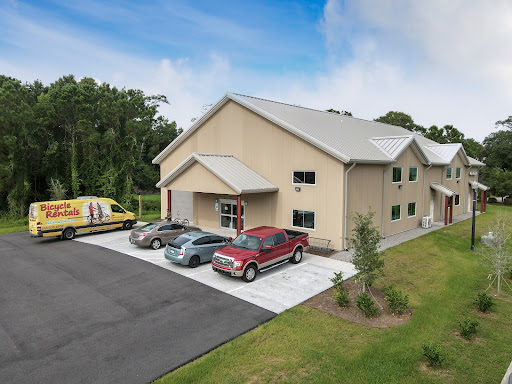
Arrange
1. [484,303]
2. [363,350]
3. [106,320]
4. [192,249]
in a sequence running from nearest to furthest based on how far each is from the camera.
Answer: [363,350], [106,320], [484,303], [192,249]

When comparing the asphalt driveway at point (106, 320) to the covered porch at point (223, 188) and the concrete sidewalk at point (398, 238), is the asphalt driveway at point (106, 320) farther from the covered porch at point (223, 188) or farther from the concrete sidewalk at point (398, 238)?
the concrete sidewalk at point (398, 238)

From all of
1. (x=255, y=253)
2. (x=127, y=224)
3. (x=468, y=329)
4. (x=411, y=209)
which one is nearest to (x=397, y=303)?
(x=468, y=329)

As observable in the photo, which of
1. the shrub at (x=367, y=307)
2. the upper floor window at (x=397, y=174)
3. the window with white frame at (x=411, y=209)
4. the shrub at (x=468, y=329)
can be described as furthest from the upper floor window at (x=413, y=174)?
the shrub at (x=468, y=329)

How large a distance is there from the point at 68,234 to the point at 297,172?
15544 mm

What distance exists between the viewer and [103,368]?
24.9 feet

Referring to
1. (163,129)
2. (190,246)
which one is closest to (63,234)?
(190,246)

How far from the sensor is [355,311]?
10.8m

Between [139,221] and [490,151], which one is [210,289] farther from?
[490,151]

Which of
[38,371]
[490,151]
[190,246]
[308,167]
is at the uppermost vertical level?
[490,151]

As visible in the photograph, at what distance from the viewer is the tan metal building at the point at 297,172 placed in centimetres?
1847

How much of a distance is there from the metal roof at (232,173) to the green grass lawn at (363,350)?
9501 mm

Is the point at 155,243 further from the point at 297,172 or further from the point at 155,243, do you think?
the point at 297,172

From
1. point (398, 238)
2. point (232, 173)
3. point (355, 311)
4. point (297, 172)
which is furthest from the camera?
point (398, 238)

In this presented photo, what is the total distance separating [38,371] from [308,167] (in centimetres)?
1538
